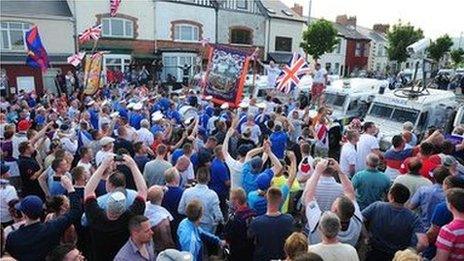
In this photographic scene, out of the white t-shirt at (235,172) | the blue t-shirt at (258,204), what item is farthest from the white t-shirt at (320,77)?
the blue t-shirt at (258,204)

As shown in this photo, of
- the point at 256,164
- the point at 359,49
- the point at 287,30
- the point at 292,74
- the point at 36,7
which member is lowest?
the point at 256,164

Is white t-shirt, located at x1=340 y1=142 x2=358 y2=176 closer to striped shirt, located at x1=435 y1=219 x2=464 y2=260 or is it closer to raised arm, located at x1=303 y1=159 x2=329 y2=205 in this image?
raised arm, located at x1=303 y1=159 x2=329 y2=205

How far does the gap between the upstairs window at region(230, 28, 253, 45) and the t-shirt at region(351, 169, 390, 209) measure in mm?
30539

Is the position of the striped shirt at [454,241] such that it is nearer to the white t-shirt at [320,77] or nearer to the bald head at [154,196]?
the bald head at [154,196]

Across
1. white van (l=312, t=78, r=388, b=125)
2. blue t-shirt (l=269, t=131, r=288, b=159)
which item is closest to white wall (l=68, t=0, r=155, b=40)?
white van (l=312, t=78, r=388, b=125)

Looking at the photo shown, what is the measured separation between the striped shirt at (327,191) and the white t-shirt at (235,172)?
5.19 feet

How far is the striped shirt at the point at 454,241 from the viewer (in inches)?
156

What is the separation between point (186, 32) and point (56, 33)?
9.78 m

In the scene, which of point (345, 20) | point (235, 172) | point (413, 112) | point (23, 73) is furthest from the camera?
point (345, 20)

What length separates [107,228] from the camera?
4.12m

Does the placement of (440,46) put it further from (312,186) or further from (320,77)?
(312,186)

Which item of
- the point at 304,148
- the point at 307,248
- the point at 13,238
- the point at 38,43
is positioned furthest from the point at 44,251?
the point at 38,43

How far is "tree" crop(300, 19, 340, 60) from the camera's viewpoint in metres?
36.6

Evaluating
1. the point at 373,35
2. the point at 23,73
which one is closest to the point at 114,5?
the point at 23,73
